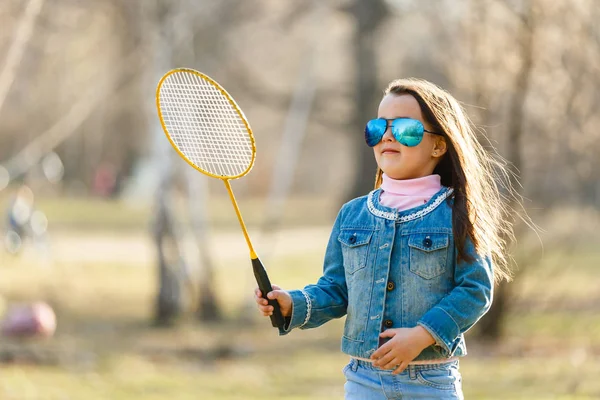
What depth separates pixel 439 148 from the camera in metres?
2.96

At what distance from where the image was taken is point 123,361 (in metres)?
9.48

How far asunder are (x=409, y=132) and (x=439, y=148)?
0.14 meters

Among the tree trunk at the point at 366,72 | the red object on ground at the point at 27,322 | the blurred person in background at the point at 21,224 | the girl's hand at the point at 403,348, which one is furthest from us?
the tree trunk at the point at 366,72

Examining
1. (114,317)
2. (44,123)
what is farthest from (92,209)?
(114,317)

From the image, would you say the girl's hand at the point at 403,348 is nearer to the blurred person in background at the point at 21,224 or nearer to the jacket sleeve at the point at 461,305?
the jacket sleeve at the point at 461,305

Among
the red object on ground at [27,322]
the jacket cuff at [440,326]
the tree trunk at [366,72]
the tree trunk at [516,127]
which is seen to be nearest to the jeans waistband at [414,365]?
the jacket cuff at [440,326]

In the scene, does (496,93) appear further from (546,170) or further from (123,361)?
(123,361)

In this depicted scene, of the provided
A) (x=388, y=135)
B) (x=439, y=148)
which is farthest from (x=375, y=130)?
(x=439, y=148)

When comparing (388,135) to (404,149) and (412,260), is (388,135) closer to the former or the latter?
(404,149)

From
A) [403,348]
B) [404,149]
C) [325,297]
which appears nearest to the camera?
[403,348]

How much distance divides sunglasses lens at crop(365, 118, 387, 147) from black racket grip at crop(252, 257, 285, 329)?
0.49 meters

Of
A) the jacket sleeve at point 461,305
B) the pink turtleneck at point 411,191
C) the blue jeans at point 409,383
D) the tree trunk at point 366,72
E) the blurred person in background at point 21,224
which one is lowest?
the blue jeans at point 409,383

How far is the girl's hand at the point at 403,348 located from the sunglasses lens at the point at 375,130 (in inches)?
22.5

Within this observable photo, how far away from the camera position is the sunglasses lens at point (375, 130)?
291 centimetres
